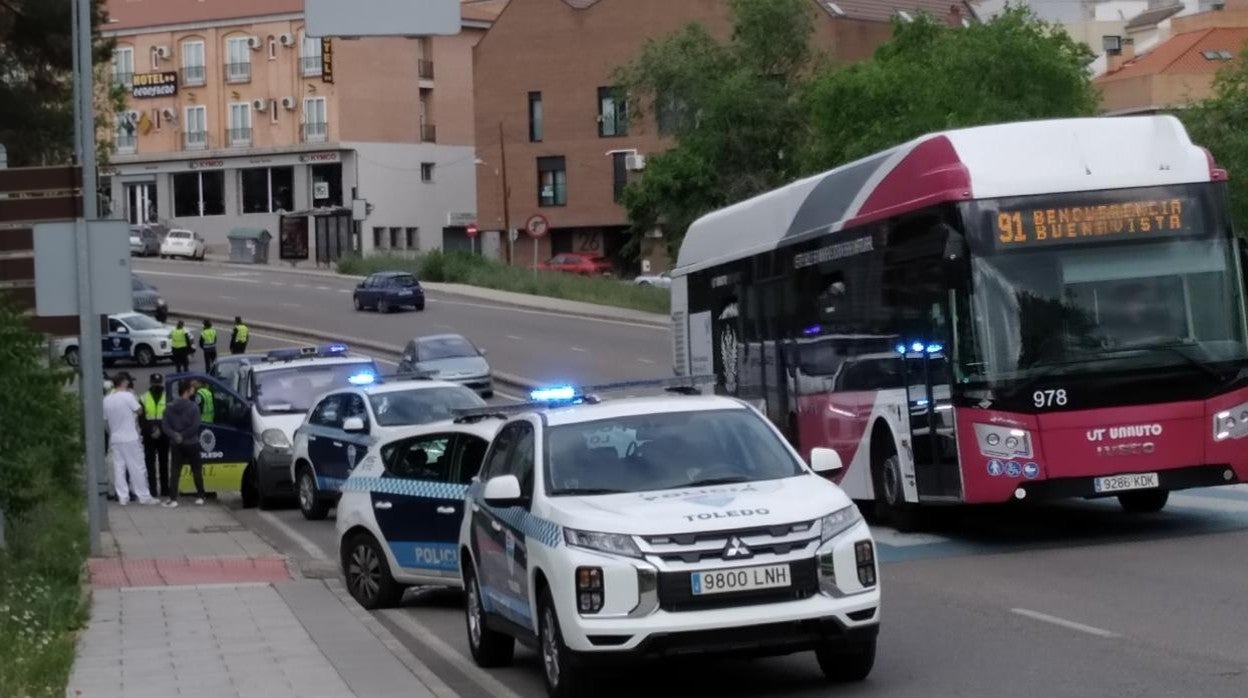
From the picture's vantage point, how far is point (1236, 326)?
53.8ft

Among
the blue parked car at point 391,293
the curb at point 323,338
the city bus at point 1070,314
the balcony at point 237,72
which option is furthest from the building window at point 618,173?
the city bus at point 1070,314

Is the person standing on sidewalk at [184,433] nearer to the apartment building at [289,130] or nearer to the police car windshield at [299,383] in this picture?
the police car windshield at [299,383]

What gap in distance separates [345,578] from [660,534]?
6.61 metres

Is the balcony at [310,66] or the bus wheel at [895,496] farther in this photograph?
the balcony at [310,66]

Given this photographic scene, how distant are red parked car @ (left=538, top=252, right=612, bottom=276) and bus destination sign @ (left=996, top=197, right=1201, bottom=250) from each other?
69213mm

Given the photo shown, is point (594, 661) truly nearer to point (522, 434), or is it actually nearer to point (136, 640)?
point (522, 434)

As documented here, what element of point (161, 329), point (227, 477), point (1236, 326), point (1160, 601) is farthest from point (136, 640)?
point (161, 329)

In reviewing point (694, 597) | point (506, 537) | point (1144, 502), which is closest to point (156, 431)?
point (1144, 502)

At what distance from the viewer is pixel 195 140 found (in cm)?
10519

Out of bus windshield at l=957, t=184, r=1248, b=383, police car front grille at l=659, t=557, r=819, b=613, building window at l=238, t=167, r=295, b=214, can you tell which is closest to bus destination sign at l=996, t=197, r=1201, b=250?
bus windshield at l=957, t=184, r=1248, b=383

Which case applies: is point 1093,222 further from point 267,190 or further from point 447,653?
point 267,190

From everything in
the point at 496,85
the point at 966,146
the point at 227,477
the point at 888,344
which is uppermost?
the point at 496,85

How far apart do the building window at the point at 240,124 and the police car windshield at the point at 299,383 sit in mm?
77420

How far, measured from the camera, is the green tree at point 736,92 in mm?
65000
